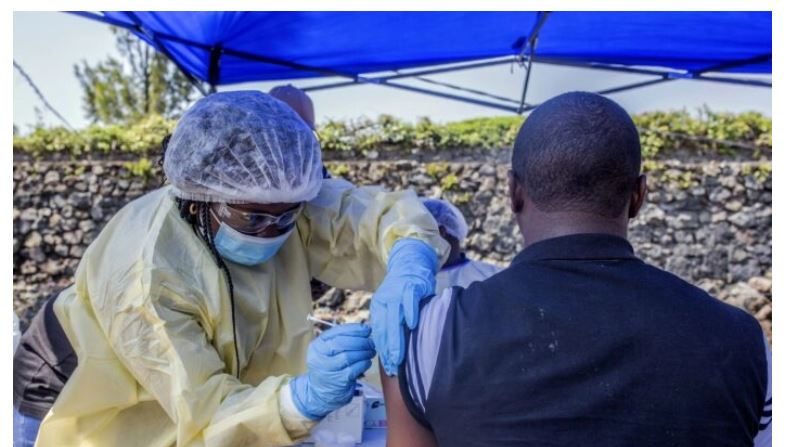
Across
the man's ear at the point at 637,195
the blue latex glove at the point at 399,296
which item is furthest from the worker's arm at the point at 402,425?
the man's ear at the point at 637,195

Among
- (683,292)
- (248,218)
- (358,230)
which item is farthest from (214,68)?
(683,292)

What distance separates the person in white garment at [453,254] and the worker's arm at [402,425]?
2.02 m

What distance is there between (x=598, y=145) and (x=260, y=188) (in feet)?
2.74

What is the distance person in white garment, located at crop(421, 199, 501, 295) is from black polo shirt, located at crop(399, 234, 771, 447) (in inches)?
83.8

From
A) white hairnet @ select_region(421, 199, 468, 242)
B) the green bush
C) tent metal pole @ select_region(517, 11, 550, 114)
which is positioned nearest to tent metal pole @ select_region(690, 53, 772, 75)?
tent metal pole @ select_region(517, 11, 550, 114)

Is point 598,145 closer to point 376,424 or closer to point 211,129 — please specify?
point 211,129

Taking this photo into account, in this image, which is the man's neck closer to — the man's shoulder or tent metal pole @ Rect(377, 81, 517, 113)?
the man's shoulder

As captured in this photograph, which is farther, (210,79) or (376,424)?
(210,79)

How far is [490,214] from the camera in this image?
7379mm

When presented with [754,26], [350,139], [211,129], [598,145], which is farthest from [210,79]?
[350,139]

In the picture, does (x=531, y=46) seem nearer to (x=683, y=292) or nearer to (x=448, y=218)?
(x=448, y=218)

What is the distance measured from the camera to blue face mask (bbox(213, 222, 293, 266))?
5.71 ft

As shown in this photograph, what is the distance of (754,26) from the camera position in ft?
10.6

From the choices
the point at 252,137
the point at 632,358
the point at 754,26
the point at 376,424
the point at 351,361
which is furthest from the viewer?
the point at 754,26
